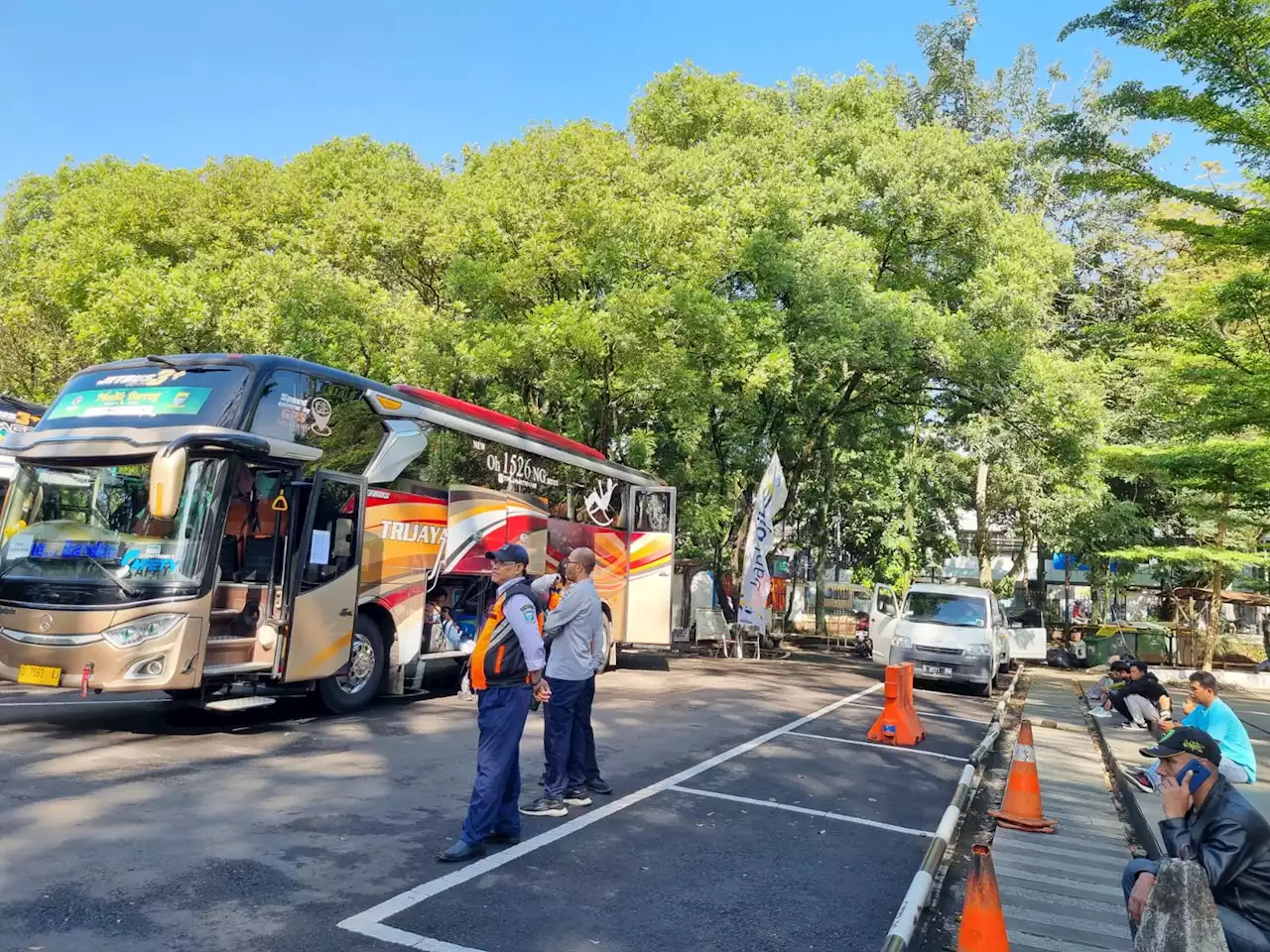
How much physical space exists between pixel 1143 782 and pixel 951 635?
29.2ft

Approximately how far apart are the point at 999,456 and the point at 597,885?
29.1 metres

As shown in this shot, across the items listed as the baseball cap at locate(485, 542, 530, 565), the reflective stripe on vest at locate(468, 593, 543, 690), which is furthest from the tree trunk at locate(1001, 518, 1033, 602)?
the reflective stripe on vest at locate(468, 593, 543, 690)

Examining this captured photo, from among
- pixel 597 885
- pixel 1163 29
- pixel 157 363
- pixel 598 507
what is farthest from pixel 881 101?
pixel 597 885

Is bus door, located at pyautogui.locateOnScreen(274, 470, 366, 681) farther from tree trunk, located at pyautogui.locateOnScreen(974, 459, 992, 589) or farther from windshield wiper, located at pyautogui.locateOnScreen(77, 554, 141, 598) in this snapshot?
tree trunk, located at pyautogui.locateOnScreen(974, 459, 992, 589)

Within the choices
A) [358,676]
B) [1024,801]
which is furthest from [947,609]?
[358,676]

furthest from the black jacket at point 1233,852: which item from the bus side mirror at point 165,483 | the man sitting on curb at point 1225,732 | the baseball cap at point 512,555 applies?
the bus side mirror at point 165,483

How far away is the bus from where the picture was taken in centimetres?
848

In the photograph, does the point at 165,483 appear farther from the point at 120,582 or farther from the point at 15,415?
the point at 15,415

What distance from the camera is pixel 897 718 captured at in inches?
432

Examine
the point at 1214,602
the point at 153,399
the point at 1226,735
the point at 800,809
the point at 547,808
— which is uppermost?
the point at 153,399

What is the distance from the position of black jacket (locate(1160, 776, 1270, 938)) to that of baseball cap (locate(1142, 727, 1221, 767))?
166mm

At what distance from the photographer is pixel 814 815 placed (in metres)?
7.40

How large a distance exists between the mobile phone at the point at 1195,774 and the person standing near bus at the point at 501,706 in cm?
345

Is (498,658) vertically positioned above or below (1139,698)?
above
